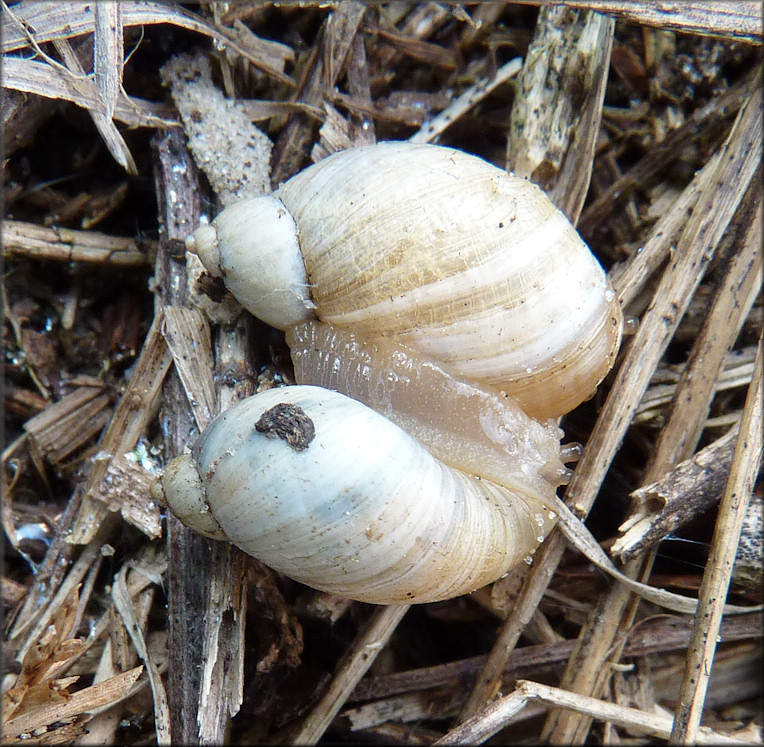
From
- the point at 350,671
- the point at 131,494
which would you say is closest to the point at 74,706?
the point at 131,494

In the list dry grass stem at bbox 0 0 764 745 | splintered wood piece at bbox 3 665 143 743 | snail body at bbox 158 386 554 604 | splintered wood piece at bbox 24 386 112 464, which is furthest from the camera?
splintered wood piece at bbox 24 386 112 464

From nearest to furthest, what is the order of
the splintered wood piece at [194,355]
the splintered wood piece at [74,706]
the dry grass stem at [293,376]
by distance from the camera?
the splintered wood piece at [74,706], the dry grass stem at [293,376], the splintered wood piece at [194,355]

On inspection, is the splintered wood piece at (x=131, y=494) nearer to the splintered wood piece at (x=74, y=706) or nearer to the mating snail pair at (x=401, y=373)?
the mating snail pair at (x=401, y=373)

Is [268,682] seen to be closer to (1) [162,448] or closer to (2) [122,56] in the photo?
(1) [162,448]

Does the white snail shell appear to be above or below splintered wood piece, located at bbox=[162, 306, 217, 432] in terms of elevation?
above

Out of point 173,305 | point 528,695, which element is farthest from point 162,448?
point 528,695

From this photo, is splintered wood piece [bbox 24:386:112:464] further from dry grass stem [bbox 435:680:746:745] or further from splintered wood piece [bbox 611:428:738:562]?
splintered wood piece [bbox 611:428:738:562]

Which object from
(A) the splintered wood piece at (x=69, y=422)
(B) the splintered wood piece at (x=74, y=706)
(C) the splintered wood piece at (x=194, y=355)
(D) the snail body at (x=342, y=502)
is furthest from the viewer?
(A) the splintered wood piece at (x=69, y=422)

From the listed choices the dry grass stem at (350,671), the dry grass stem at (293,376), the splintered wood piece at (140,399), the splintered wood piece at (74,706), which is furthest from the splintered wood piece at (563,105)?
the splintered wood piece at (74,706)

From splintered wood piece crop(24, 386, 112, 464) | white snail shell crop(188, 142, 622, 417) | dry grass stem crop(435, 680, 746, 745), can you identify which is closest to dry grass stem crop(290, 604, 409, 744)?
dry grass stem crop(435, 680, 746, 745)
